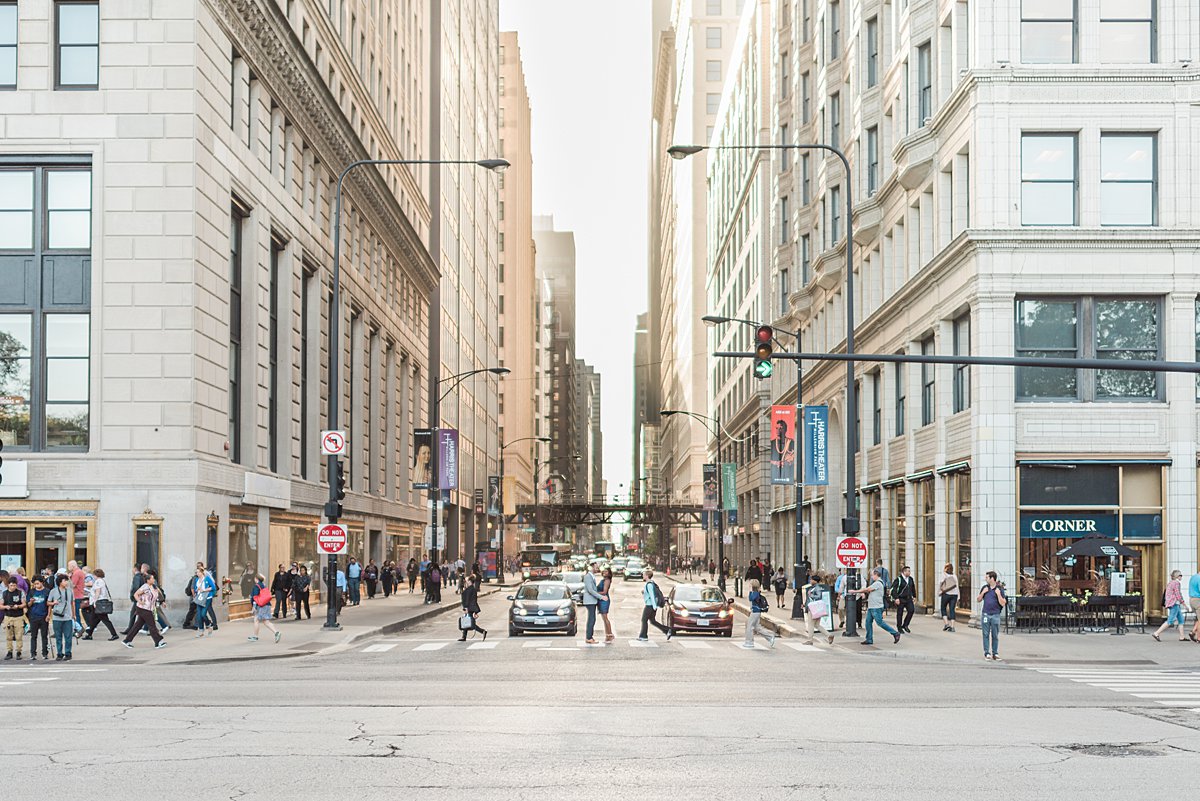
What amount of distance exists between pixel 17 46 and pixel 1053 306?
27.4 m

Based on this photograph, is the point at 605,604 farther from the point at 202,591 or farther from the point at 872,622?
the point at 202,591

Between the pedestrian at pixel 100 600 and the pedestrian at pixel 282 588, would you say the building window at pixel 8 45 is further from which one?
the pedestrian at pixel 282 588

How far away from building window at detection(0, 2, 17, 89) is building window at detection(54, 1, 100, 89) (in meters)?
1.04

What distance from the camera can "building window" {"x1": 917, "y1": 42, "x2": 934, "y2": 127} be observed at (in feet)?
140

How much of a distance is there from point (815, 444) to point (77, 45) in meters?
25.8

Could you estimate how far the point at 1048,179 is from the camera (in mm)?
36656

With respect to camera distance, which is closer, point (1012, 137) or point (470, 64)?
point (1012, 137)

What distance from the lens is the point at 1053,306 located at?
120 feet

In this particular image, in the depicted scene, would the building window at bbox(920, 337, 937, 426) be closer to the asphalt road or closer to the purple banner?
the asphalt road

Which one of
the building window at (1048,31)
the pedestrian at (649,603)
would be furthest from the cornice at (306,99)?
the building window at (1048,31)

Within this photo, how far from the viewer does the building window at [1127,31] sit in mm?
36438

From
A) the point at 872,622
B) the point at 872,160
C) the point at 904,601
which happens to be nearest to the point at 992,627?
the point at 872,622

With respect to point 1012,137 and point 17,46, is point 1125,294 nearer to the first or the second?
point 1012,137

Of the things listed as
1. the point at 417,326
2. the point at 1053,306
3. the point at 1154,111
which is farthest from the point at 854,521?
the point at 417,326
